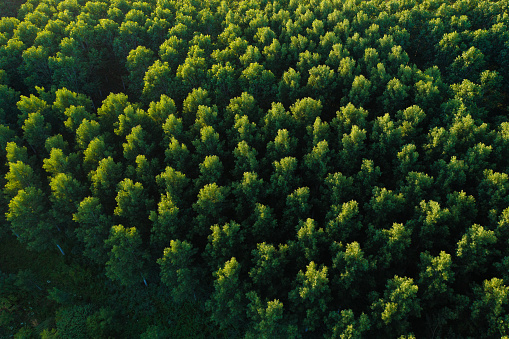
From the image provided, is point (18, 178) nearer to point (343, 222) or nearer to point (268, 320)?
point (268, 320)

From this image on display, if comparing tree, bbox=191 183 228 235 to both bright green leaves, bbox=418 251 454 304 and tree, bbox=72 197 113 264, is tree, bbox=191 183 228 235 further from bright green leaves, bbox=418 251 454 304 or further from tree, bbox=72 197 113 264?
bright green leaves, bbox=418 251 454 304

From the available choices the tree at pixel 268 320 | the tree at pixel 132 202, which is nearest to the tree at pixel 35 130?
the tree at pixel 132 202

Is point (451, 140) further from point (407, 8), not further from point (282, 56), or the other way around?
point (407, 8)

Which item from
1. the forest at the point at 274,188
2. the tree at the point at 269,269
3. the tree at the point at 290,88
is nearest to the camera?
the forest at the point at 274,188

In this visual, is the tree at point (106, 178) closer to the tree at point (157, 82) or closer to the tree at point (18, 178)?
the tree at point (18, 178)

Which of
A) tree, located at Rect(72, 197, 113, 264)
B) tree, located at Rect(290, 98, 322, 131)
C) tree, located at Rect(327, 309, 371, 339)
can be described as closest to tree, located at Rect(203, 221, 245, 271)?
tree, located at Rect(327, 309, 371, 339)
